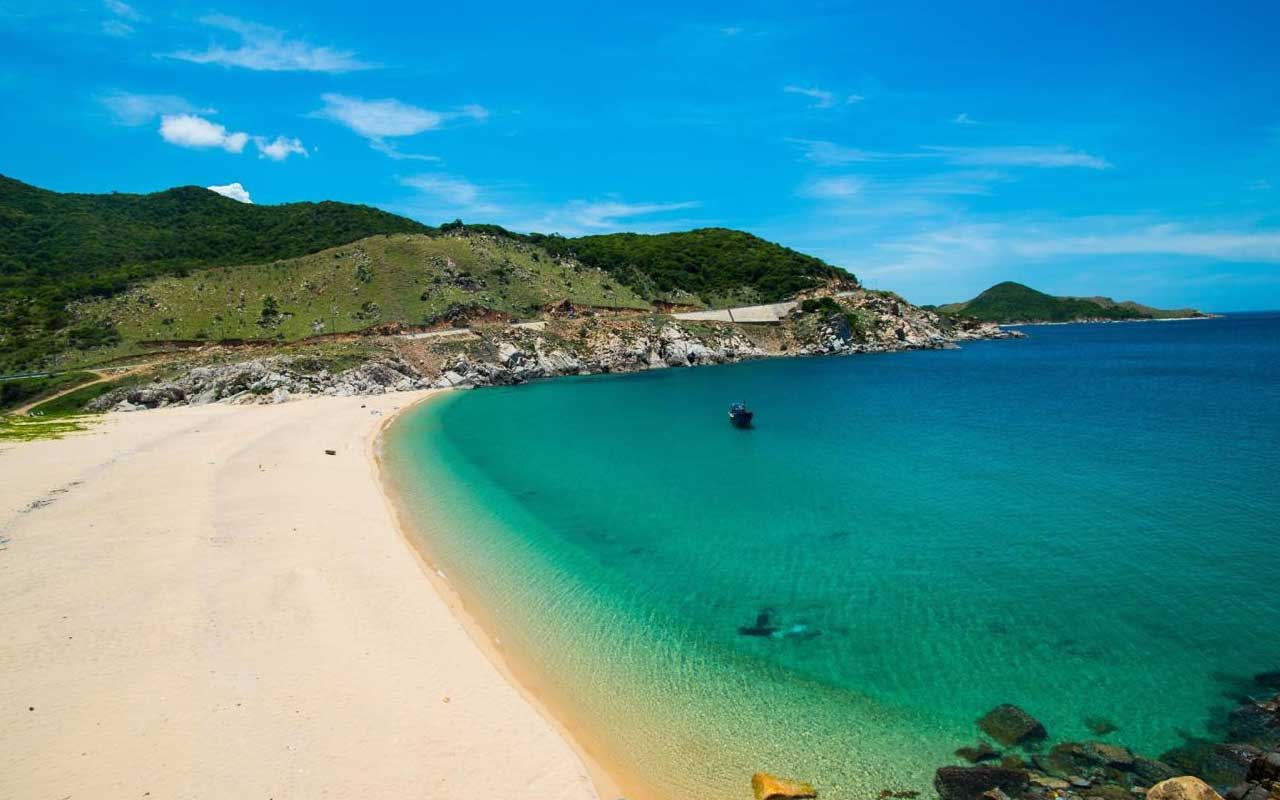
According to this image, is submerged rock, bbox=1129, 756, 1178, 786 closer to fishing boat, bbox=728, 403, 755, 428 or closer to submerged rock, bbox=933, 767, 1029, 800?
submerged rock, bbox=933, 767, 1029, 800

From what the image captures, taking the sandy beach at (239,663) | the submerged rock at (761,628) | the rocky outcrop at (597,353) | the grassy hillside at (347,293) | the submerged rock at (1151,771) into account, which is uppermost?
the grassy hillside at (347,293)

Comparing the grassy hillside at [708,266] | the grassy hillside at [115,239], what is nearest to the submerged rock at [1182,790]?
the grassy hillside at [115,239]

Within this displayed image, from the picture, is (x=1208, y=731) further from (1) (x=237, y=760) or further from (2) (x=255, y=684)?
(2) (x=255, y=684)

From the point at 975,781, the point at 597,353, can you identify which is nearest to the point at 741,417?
the point at 975,781

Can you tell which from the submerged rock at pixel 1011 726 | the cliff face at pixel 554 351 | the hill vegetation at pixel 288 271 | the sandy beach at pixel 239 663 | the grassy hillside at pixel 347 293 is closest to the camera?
the sandy beach at pixel 239 663

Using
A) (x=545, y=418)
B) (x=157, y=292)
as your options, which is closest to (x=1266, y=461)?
(x=545, y=418)

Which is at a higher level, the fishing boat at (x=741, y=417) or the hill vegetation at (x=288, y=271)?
the hill vegetation at (x=288, y=271)

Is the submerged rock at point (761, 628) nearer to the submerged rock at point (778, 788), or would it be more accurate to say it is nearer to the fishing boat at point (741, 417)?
the submerged rock at point (778, 788)
